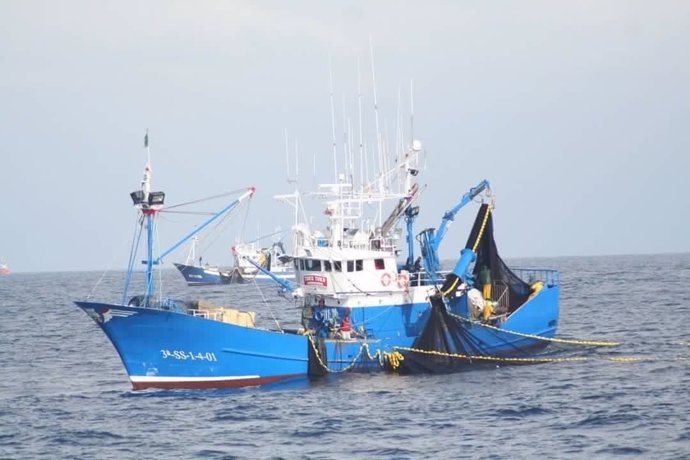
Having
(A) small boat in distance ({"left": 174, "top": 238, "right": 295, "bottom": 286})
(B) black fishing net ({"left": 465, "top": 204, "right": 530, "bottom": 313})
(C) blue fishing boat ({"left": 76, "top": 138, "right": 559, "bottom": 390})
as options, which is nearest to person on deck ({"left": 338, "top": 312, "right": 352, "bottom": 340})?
(C) blue fishing boat ({"left": 76, "top": 138, "right": 559, "bottom": 390})

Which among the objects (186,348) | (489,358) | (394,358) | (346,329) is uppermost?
(346,329)

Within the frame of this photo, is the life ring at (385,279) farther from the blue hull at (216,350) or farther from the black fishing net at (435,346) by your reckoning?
the black fishing net at (435,346)

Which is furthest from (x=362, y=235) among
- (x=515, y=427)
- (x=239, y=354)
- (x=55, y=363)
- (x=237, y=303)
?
(x=237, y=303)

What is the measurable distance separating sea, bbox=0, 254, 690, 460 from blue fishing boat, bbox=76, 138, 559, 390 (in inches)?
35.2

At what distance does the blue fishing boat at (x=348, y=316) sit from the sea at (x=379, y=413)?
2.94ft

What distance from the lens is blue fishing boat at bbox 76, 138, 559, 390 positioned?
37.1 meters

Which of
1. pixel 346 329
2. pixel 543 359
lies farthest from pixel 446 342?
pixel 543 359

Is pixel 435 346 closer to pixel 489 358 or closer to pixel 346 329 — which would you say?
pixel 489 358

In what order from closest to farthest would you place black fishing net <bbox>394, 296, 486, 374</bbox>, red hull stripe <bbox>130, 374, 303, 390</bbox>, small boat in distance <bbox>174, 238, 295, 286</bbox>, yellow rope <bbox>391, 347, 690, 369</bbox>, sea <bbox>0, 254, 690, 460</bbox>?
sea <bbox>0, 254, 690, 460</bbox> < red hull stripe <bbox>130, 374, 303, 390</bbox> < black fishing net <bbox>394, 296, 486, 374</bbox> < yellow rope <bbox>391, 347, 690, 369</bbox> < small boat in distance <bbox>174, 238, 295, 286</bbox>

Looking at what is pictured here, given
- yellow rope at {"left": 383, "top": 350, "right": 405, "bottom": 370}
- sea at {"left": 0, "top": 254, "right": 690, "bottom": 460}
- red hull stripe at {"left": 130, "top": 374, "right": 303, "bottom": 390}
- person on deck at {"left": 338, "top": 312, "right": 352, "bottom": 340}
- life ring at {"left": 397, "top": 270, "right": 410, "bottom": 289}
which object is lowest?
sea at {"left": 0, "top": 254, "right": 690, "bottom": 460}

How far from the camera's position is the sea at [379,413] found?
91.5 ft

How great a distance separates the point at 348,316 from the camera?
131ft

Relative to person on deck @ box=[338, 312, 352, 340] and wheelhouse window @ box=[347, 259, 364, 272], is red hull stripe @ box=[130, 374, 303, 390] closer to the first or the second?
person on deck @ box=[338, 312, 352, 340]

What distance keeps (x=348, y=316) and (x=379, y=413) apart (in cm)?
806
